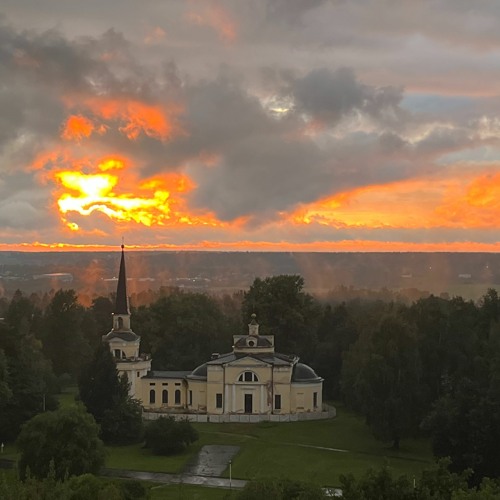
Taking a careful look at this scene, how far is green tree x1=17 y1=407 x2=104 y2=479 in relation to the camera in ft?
128

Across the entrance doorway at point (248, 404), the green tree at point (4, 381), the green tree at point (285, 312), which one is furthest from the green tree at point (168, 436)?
the green tree at point (285, 312)

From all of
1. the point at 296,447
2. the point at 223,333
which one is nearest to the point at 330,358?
the point at 223,333

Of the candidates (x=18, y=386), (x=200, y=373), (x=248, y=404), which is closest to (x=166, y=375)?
(x=200, y=373)

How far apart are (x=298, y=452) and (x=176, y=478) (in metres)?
9.15

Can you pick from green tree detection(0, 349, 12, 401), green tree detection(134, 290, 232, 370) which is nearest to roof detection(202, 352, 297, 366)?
green tree detection(134, 290, 232, 370)

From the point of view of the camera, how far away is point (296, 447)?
51.3 metres

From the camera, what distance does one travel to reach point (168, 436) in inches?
1955

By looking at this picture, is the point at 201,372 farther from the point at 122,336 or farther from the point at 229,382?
the point at 122,336

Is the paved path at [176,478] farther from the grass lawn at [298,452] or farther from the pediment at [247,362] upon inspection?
the pediment at [247,362]

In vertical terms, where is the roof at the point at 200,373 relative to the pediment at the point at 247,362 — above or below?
below

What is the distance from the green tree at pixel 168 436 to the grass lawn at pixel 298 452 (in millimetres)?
607

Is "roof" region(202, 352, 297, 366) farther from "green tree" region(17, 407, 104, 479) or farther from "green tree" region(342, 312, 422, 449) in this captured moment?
"green tree" region(17, 407, 104, 479)

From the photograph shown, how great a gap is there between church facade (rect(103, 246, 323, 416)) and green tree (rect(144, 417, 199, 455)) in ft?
32.0

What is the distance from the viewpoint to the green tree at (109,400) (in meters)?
53.0
